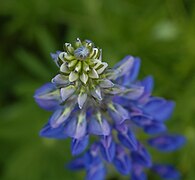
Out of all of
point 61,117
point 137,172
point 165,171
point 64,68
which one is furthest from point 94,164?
point 64,68

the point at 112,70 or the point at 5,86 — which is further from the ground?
the point at 5,86

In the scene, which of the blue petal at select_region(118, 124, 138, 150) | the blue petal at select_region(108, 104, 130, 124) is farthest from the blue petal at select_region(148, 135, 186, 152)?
the blue petal at select_region(108, 104, 130, 124)

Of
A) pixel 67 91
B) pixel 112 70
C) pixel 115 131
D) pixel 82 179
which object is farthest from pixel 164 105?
pixel 82 179

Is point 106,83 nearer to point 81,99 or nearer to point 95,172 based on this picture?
point 81,99

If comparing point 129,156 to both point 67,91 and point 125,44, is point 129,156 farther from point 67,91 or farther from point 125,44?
point 125,44

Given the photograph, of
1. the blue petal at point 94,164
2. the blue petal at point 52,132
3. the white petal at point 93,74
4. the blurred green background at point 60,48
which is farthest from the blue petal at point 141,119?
the blurred green background at point 60,48

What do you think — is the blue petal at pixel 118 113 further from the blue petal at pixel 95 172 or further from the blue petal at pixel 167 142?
the blue petal at pixel 167 142

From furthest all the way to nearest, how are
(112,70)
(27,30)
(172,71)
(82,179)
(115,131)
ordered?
(27,30) → (172,71) → (82,179) → (115,131) → (112,70)

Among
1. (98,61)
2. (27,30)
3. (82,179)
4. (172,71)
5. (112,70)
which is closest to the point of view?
(98,61)
